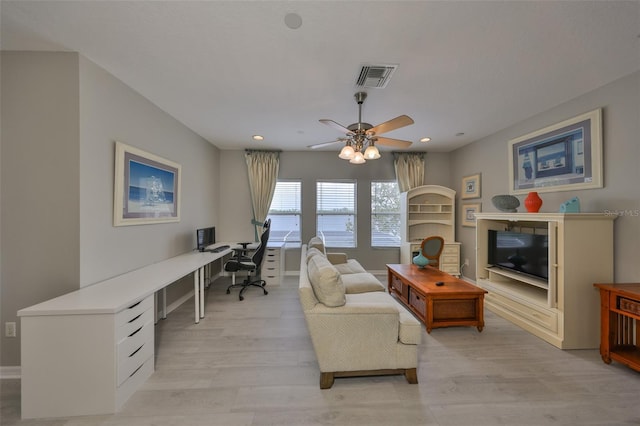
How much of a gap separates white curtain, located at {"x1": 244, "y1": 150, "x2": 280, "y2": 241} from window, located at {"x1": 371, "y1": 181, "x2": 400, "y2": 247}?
212cm

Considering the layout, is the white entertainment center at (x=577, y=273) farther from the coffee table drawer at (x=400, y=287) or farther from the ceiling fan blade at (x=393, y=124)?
the ceiling fan blade at (x=393, y=124)

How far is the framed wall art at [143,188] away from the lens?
2.24 metres

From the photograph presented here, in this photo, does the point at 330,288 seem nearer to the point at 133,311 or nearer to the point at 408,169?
the point at 133,311

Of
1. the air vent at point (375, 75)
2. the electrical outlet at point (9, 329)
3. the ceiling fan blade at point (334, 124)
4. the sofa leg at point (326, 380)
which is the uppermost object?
the air vent at point (375, 75)

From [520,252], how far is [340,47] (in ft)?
10.4

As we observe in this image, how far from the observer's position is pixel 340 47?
5.83 feet

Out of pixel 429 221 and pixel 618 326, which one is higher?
pixel 429 221

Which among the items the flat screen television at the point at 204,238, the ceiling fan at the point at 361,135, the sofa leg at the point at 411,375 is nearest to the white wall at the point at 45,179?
the flat screen television at the point at 204,238

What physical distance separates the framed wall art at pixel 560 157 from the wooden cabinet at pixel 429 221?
1290 mm

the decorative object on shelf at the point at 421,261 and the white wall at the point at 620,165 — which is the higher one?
the white wall at the point at 620,165

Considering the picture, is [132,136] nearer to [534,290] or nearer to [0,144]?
[0,144]

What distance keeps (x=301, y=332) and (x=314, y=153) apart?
3.41 m

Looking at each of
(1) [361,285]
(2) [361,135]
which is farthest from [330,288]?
(2) [361,135]

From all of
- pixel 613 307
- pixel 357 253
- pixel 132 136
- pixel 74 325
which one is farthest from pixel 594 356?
pixel 132 136
